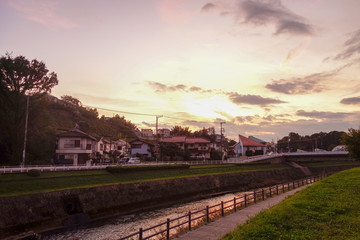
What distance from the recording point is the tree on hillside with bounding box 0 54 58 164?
41.3m

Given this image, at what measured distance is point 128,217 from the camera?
28.6m

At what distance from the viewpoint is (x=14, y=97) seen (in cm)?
4169

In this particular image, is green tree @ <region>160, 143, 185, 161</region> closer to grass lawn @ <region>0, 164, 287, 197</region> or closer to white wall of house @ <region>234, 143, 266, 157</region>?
grass lawn @ <region>0, 164, 287, 197</region>

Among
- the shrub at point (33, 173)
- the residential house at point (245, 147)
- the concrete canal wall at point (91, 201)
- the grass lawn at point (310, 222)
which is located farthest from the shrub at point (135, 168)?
the residential house at point (245, 147)

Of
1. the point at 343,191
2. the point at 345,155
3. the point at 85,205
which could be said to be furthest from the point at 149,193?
the point at 345,155

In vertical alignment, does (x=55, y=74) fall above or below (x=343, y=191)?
above

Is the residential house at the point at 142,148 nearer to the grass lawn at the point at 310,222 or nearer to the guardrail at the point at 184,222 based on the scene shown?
the guardrail at the point at 184,222

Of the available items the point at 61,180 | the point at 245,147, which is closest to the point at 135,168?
the point at 61,180

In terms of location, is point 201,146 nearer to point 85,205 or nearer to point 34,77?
point 34,77

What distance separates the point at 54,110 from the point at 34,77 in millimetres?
74144

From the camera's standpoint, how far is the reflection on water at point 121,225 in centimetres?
2205

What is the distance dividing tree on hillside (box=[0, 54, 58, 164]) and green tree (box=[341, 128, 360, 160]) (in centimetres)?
6064

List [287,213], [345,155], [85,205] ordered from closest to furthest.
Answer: [287,213]
[85,205]
[345,155]

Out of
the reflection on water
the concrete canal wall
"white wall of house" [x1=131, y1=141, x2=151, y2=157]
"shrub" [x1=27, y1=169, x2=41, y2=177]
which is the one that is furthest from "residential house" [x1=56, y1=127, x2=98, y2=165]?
the reflection on water
